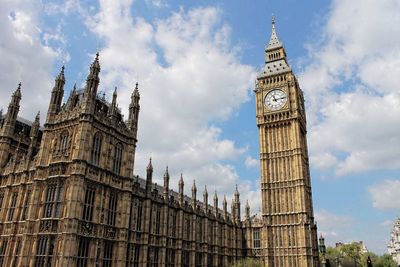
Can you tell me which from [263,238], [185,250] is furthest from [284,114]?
[185,250]

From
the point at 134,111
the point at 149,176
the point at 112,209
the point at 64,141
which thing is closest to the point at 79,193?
the point at 112,209

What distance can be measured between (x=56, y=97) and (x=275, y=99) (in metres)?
54.0

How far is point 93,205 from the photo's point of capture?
42750mm

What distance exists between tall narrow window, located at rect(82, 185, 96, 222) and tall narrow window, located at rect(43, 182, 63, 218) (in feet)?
9.21

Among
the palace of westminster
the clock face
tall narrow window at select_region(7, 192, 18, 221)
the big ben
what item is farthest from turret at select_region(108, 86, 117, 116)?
the clock face

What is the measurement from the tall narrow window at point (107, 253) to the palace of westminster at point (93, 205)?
12 centimetres

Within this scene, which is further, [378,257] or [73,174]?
[378,257]

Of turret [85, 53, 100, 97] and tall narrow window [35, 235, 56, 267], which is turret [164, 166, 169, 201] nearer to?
turret [85, 53, 100, 97]

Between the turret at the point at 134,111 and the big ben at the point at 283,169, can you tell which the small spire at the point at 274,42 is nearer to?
the big ben at the point at 283,169

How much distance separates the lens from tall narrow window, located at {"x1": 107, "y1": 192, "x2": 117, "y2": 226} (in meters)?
45.1

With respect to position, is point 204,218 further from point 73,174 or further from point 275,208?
point 73,174

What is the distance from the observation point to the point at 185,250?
2446 inches

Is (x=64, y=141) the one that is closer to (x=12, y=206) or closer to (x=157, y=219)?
(x=12, y=206)

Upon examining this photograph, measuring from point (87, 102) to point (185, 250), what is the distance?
3226 centimetres
